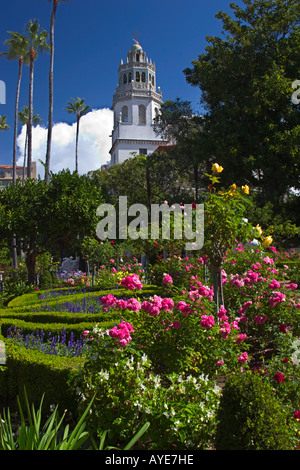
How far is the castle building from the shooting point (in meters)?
61.7

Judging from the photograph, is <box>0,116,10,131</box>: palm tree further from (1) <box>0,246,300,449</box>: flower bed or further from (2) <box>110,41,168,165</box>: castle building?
(1) <box>0,246,300,449</box>: flower bed

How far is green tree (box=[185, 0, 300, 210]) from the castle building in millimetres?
37034

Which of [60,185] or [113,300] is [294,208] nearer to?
[60,185]

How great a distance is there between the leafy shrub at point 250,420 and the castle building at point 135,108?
58775 mm

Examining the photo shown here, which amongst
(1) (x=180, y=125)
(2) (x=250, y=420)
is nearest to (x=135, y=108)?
(1) (x=180, y=125)

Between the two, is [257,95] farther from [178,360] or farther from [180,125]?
[178,360]

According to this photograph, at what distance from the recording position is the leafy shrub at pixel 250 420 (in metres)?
2.53

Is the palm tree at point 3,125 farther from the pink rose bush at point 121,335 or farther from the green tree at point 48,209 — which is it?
the pink rose bush at point 121,335

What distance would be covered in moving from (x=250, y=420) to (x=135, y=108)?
210ft

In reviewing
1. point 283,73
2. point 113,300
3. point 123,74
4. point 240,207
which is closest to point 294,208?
point 283,73

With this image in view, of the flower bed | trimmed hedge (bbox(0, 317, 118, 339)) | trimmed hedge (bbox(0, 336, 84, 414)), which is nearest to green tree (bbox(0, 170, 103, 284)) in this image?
trimmed hedge (bbox(0, 317, 118, 339))

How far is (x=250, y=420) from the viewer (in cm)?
255

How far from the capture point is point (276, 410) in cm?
264
